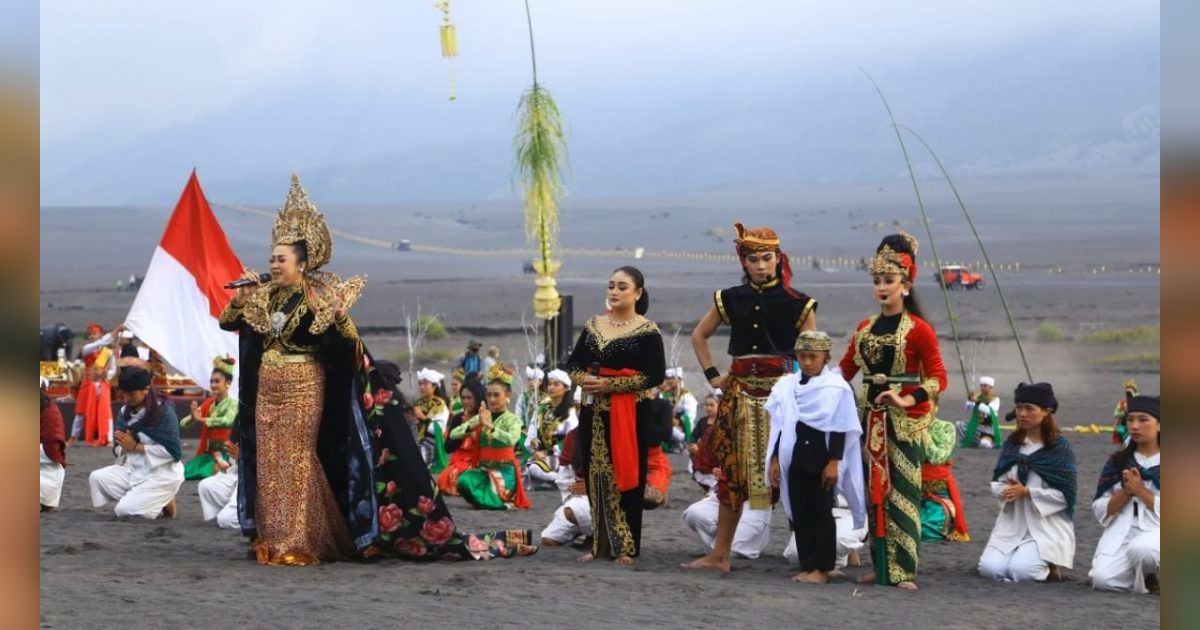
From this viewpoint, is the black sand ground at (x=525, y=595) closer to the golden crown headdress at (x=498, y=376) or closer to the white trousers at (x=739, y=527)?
the white trousers at (x=739, y=527)

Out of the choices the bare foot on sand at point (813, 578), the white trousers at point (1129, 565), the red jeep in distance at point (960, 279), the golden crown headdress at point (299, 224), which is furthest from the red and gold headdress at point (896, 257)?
the red jeep in distance at point (960, 279)

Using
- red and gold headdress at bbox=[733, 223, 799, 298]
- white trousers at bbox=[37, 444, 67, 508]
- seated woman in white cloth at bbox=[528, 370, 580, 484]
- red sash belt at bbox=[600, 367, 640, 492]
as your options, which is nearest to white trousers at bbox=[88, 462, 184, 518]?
white trousers at bbox=[37, 444, 67, 508]

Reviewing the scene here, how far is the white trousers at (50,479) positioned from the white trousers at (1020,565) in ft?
20.2

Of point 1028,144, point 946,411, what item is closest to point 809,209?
point 1028,144

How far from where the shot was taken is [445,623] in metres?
6.37

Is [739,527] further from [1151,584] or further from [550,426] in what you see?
[1151,584]

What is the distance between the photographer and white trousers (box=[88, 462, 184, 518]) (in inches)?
428

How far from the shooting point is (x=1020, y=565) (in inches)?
323

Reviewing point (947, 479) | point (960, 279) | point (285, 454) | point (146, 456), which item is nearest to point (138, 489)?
point (146, 456)

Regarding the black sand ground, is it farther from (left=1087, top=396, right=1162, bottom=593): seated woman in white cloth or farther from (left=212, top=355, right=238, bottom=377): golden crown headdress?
(left=212, top=355, right=238, bottom=377): golden crown headdress

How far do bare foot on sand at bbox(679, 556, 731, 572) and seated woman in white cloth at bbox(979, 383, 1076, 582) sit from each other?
1.35 metres

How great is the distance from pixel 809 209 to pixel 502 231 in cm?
2219

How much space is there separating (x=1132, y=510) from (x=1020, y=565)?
65 centimetres

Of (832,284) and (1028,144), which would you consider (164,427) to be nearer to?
(832,284)
